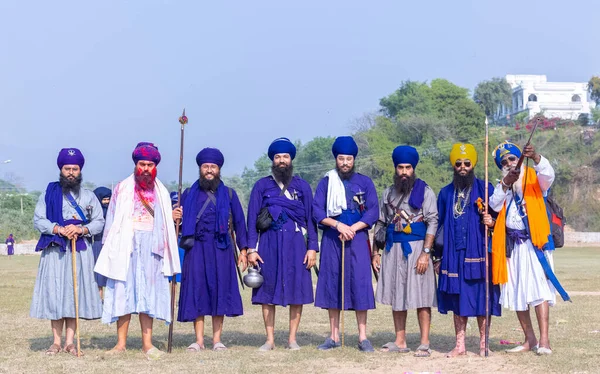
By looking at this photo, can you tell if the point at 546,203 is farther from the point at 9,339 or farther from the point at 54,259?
the point at 9,339

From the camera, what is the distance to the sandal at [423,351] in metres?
8.97

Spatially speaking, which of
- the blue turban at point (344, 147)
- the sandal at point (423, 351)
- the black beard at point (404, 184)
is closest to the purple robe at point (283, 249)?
the blue turban at point (344, 147)

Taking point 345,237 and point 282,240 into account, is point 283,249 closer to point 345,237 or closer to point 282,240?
point 282,240

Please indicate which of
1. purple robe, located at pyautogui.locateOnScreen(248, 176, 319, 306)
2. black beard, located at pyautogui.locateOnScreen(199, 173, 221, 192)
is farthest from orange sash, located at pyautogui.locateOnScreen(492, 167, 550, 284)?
black beard, located at pyautogui.locateOnScreen(199, 173, 221, 192)

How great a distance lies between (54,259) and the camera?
934cm

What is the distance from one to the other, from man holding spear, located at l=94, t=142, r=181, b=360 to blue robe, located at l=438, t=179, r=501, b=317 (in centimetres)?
282

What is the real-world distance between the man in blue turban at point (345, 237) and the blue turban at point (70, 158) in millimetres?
2604

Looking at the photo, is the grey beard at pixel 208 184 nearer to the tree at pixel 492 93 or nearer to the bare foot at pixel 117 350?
the bare foot at pixel 117 350

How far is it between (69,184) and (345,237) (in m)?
3.03

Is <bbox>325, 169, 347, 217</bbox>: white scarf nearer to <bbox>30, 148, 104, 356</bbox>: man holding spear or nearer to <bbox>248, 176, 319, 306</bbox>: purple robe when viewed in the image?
<bbox>248, 176, 319, 306</bbox>: purple robe

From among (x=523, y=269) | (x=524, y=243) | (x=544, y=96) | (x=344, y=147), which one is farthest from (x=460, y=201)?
(x=544, y=96)

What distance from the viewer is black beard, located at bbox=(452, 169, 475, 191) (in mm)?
9070

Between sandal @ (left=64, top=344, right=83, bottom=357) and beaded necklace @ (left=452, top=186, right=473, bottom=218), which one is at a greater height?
beaded necklace @ (left=452, top=186, right=473, bottom=218)

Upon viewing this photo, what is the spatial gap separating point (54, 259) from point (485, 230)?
4.55 meters
